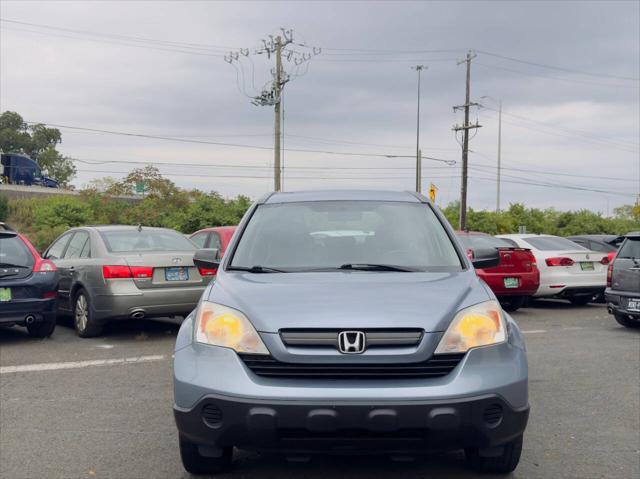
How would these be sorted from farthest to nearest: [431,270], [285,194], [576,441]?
1. [285,194]
2. [576,441]
3. [431,270]

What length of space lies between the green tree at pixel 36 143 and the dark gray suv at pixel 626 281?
3482 inches

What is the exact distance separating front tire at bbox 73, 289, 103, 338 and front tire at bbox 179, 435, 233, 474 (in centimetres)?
569

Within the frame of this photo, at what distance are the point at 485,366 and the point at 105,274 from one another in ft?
22.1

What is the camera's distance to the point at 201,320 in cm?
373

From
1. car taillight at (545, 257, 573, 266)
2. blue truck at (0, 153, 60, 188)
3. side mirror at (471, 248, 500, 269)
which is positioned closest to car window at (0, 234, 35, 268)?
side mirror at (471, 248, 500, 269)

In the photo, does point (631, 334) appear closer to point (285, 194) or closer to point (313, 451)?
point (285, 194)

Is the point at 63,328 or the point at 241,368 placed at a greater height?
the point at 241,368

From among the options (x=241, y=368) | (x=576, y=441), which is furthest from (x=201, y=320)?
(x=576, y=441)

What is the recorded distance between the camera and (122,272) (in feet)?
30.1

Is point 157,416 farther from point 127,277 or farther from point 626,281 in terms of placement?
point 626,281

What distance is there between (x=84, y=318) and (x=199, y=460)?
6127 mm

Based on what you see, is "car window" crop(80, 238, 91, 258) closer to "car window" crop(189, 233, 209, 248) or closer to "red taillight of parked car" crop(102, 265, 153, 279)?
"red taillight of parked car" crop(102, 265, 153, 279)

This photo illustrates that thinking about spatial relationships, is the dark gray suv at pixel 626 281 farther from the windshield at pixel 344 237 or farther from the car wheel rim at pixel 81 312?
the car wheel rim at pixel 81 312

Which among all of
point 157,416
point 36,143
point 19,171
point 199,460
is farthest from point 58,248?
point 36,143
